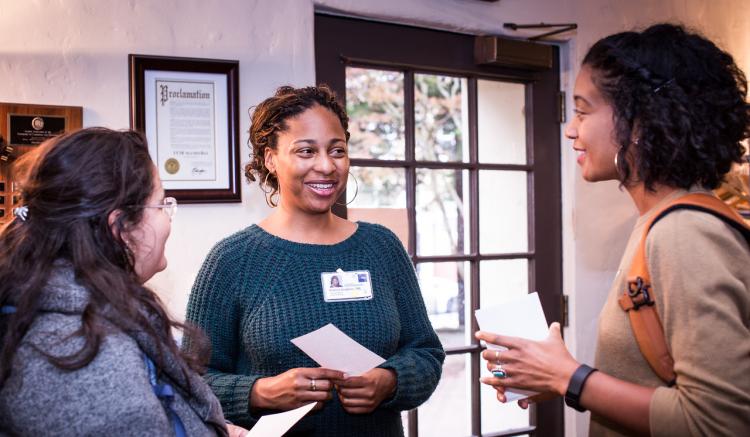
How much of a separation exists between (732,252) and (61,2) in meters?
1.90

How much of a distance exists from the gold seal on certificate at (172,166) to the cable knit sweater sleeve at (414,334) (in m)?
0.73

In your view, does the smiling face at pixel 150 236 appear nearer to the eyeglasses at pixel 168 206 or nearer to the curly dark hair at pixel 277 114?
the eyeglasses at pixel 168 206

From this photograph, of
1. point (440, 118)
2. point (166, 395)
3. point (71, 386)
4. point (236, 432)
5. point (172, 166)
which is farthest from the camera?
point (440, 118)

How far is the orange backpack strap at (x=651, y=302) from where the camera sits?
120cm

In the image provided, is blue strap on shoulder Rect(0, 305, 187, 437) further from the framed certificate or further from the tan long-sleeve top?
the framed certificate

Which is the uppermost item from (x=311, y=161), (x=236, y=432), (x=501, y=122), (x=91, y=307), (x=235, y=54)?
(x=235, y=54)

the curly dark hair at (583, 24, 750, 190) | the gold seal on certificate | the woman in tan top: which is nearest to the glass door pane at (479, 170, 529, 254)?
the gold seal on certificate

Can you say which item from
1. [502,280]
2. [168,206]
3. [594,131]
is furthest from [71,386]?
[502,280]

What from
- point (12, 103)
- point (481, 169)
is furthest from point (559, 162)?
point (12, 103)

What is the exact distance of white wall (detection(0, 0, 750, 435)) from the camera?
1.97 meters

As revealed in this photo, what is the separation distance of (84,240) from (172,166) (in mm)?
1159

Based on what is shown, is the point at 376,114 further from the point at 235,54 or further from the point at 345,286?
the point at 345,286

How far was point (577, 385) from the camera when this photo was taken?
1.27 metres

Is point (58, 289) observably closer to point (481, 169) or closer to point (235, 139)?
point (235, 139)
